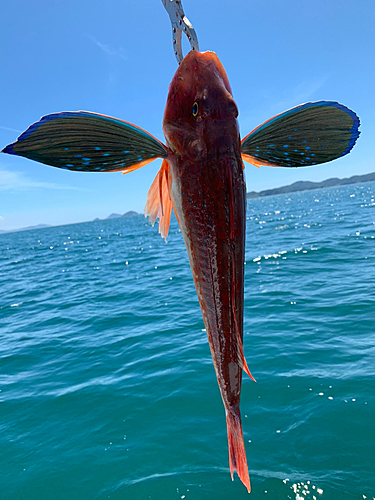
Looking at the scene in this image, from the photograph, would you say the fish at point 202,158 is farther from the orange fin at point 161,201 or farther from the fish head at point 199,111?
the orange fin at point 161,201

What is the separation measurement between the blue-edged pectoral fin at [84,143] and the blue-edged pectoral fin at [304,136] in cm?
59

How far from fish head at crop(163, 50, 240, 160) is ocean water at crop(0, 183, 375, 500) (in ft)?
15.5

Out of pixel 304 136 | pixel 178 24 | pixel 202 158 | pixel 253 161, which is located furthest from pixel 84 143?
pixel 304 136

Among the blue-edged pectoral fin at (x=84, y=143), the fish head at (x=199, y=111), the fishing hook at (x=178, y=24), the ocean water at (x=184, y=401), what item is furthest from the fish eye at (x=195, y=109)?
the ocean water at (x=184, y=401)

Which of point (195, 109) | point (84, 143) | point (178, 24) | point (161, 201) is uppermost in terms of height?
point (178, 24)

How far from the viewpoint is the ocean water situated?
4.89 meters

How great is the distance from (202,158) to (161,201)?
54 cm

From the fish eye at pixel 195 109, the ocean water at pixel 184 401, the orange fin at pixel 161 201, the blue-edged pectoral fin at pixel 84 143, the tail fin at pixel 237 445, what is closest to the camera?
the blue-edged pectoral fin at pixel 84 143

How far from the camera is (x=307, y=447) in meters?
5.16

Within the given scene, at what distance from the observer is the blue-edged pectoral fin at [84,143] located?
64.4 inches

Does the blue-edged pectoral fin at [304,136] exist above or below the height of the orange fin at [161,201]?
above

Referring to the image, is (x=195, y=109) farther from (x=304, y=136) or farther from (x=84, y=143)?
(x=304, y=136)

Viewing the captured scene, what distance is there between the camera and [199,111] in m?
1.77

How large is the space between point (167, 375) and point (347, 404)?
365 cm
